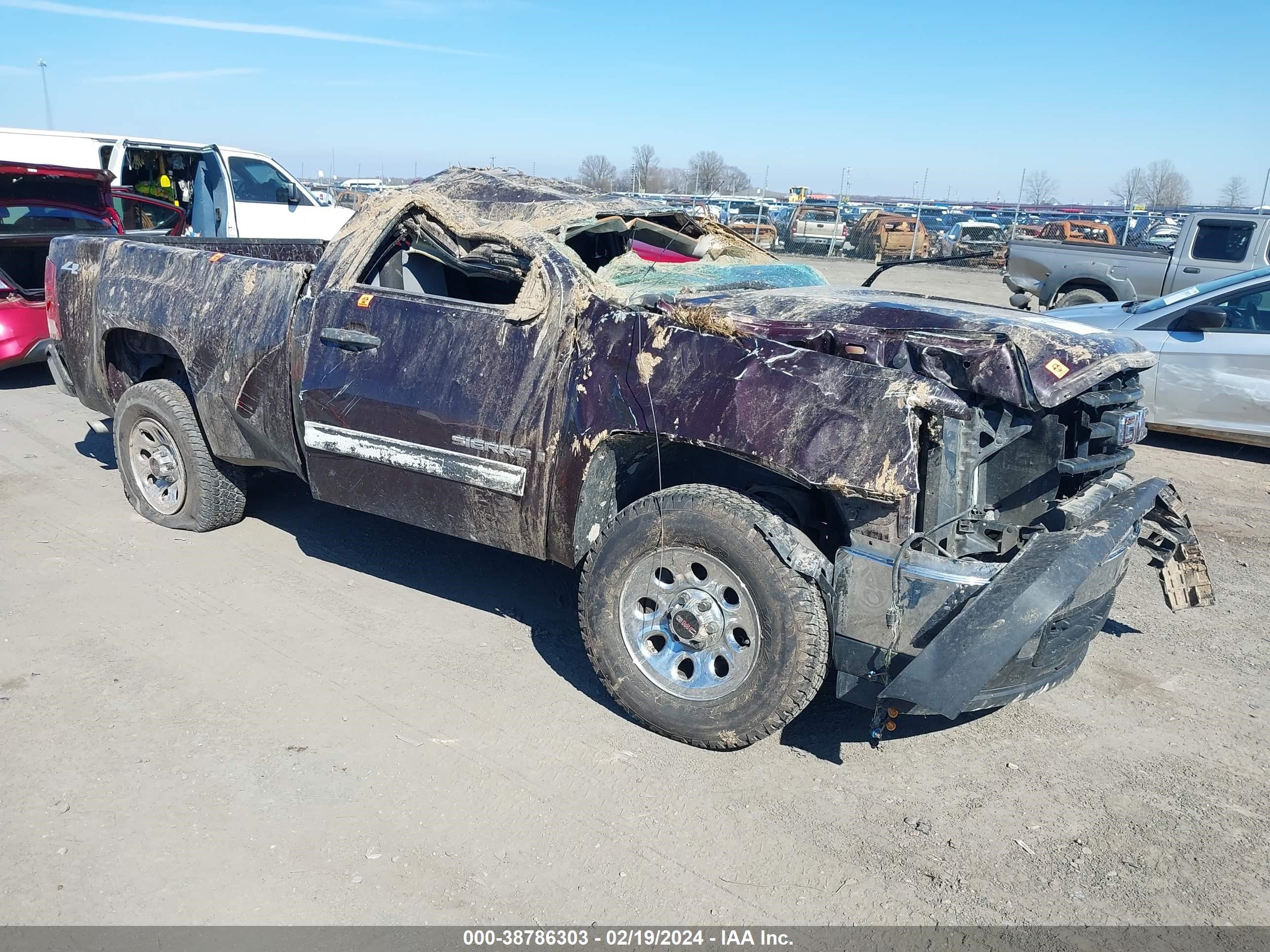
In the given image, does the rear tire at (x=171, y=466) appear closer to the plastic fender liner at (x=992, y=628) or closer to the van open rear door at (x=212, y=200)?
the plastic fender liner at (x=992, y=628)

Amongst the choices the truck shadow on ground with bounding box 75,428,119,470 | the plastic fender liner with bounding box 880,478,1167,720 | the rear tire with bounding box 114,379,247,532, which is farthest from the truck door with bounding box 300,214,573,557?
the truck shadow on ground with bounding box 75,428,119,470

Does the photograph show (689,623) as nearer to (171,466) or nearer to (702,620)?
(702,620)

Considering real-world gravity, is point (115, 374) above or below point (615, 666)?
above

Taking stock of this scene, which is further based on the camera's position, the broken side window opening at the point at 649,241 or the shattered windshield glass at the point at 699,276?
the broken side window opening at the point at 649,241

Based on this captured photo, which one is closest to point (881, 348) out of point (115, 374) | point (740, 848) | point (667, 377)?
point (667, 377)

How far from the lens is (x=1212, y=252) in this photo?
12.3 meters

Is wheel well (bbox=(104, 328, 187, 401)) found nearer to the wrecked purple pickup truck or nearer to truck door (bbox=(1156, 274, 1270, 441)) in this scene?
the wrecked purple pickup truck

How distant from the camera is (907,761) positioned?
3.62 metres

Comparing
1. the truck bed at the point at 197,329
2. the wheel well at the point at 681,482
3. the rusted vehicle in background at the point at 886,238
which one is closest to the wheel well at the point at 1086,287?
the wheel well at the point at 681,482

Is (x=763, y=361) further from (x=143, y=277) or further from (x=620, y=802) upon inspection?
(x=143, y=277)

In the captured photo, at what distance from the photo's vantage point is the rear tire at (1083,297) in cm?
1268

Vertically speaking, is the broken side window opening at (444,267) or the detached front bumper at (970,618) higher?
the broken side window opening at (444,267)

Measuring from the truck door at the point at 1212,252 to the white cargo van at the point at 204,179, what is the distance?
10.6m

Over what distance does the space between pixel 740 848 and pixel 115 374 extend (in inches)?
180
